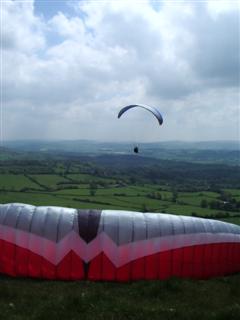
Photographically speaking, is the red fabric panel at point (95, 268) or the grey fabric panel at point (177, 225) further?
the grey fabric panel at point (177, 225)

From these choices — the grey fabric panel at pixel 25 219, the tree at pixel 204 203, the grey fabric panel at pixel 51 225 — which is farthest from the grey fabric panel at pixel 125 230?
the tree at pixel 204 203

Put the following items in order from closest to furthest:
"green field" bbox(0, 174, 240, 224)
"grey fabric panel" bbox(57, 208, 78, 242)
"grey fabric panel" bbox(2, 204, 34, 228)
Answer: "grey fabric panel" bbox(57, 208, 78, 242), "grey fabric panel" bbox(2, 204, 34, 228), "green field" bbox(0, 174, 240, 224)

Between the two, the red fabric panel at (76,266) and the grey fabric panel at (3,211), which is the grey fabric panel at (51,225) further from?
the grey fabric panel at (3,211)

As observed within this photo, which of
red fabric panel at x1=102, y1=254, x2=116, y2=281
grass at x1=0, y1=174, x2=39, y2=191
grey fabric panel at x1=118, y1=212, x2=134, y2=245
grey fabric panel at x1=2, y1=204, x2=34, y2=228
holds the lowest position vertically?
grass at x1=0, y1=174, x2=39, y2=191

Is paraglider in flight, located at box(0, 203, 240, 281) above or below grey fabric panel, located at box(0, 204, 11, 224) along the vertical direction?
below

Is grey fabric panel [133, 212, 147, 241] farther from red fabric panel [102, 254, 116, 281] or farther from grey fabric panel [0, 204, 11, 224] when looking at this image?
grey fabric panel [0, 204, 11, 224]

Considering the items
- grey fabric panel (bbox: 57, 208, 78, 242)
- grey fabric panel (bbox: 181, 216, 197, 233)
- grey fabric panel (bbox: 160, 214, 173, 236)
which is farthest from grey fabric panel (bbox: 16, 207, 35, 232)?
grey fabric panel (bbox: 181, 216, 197, 233)

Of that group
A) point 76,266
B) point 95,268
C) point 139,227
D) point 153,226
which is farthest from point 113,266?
point 153,226

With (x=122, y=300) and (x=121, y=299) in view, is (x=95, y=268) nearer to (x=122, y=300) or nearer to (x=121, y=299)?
(x=121, y=299)
